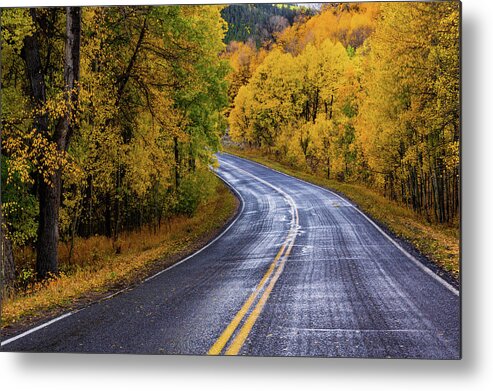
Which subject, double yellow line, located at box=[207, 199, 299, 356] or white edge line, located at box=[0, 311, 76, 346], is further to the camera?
white edge line, located at box=[0, 311, 76, 346]

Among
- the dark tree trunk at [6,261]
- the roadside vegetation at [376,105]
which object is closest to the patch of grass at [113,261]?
the dark tree trunk at [6,261]

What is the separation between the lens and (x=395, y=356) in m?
5.38

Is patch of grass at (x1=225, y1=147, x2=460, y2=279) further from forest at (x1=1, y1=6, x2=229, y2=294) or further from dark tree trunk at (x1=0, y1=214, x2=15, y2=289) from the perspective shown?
dark tree trunk at (x1=0, y1=214, x2=15, y2=289)

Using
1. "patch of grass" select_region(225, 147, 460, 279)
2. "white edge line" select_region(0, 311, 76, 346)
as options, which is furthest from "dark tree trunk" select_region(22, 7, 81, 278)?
"patch of grass" select_region(225, 147, 460, 279)

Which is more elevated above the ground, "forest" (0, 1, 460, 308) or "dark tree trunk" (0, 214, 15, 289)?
"forest" (0, 1, 460, 308)

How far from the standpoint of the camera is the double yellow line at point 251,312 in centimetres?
538

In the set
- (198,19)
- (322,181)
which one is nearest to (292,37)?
(198,19)

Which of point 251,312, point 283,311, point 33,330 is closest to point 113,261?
point 33,330

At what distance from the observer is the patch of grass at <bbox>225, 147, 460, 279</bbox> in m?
6.61

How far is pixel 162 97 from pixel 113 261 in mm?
3730

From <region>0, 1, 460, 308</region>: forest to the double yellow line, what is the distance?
2.50m

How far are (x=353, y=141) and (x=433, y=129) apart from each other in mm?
11415

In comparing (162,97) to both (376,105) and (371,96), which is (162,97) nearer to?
(376,105)

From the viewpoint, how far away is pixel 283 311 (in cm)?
584
